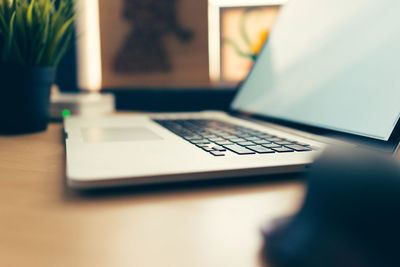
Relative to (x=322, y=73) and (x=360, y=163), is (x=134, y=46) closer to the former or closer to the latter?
(x=322, y=73)

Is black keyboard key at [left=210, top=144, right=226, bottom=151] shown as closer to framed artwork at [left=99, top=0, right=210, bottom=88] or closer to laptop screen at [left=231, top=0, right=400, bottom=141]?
laptop screen at [left=231, top=0, right=400, bottom=141]

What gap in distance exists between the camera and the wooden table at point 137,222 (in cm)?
24

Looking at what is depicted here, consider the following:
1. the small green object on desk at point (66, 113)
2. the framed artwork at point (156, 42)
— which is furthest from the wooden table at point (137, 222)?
the framed artwork at point (156, 42)

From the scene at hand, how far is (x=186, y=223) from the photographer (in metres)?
0.30

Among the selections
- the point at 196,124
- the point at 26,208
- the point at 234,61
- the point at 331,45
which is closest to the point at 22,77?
the point at 196,124

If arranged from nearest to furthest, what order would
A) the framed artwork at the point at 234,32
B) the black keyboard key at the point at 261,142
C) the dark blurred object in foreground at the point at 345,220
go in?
the dark blurred object in foreground at the point at 345,220 < the black keyboard key at the point at 261,142 < the framed artwork at the point at 234,32

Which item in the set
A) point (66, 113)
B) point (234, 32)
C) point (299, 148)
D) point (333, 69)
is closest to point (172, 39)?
point (234, 32)

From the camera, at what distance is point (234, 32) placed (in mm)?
1132

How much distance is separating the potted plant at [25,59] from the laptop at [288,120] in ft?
0.28

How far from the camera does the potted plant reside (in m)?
0.66

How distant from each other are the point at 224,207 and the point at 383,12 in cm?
40

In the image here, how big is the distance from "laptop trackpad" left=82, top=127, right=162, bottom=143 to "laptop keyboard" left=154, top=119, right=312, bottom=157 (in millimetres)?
42

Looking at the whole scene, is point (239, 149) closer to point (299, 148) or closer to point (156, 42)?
point (299, 148)

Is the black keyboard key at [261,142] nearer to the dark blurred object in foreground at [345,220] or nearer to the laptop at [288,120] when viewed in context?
the laptop at [288,120]
